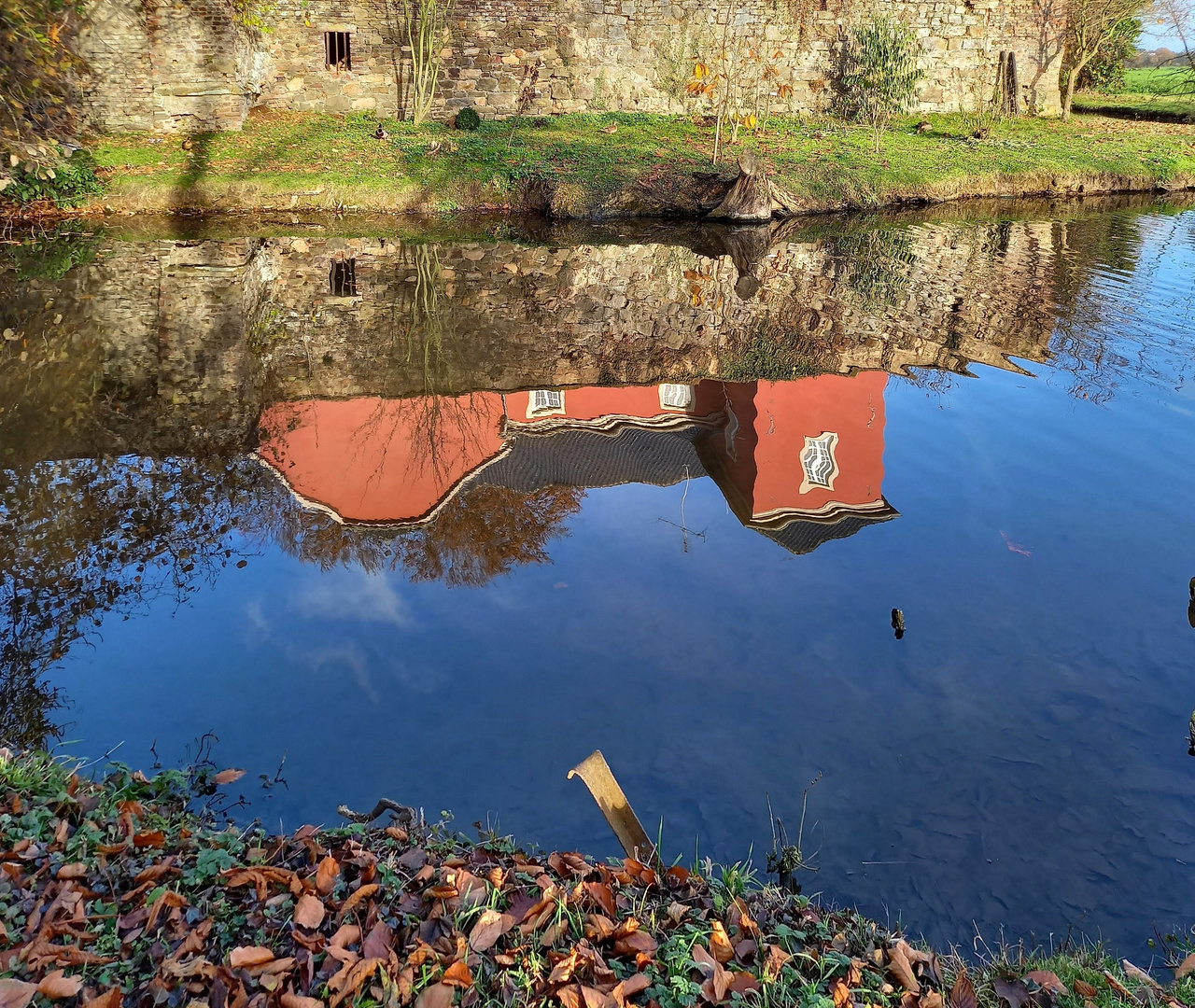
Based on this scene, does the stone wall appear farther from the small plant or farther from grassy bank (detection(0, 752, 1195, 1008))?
grassy bank (detection(0, 752, 1195, 1008))

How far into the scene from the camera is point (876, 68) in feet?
79.5

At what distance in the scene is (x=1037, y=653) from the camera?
5.67m

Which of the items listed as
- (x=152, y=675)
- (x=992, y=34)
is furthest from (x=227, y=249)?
(x=992, y=34)

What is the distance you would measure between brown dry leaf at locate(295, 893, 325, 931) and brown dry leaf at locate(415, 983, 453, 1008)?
0.51 metres

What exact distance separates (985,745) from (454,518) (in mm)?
4399

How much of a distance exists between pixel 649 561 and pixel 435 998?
169 inches

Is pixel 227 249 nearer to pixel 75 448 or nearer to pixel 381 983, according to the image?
pixel 75 448

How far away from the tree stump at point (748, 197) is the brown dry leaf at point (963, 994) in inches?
683

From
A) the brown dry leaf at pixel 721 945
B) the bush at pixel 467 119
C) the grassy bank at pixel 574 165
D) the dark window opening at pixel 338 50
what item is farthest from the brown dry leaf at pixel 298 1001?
the dark window opening at pixel 338 50

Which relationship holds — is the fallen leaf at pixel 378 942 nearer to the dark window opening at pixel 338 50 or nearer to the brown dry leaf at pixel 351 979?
the brown dry leaf at pixel 351 979

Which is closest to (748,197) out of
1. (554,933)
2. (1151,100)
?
(554,933)

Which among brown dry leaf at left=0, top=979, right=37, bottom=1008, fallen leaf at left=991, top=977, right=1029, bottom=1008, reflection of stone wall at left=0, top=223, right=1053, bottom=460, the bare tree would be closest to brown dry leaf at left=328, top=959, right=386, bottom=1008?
brown dry leaf at left=0, top=979, right=37, bottom=1008

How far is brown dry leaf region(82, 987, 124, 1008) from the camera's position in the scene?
2.70 m

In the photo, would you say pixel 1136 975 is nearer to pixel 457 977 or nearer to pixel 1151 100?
pixel 457 977
